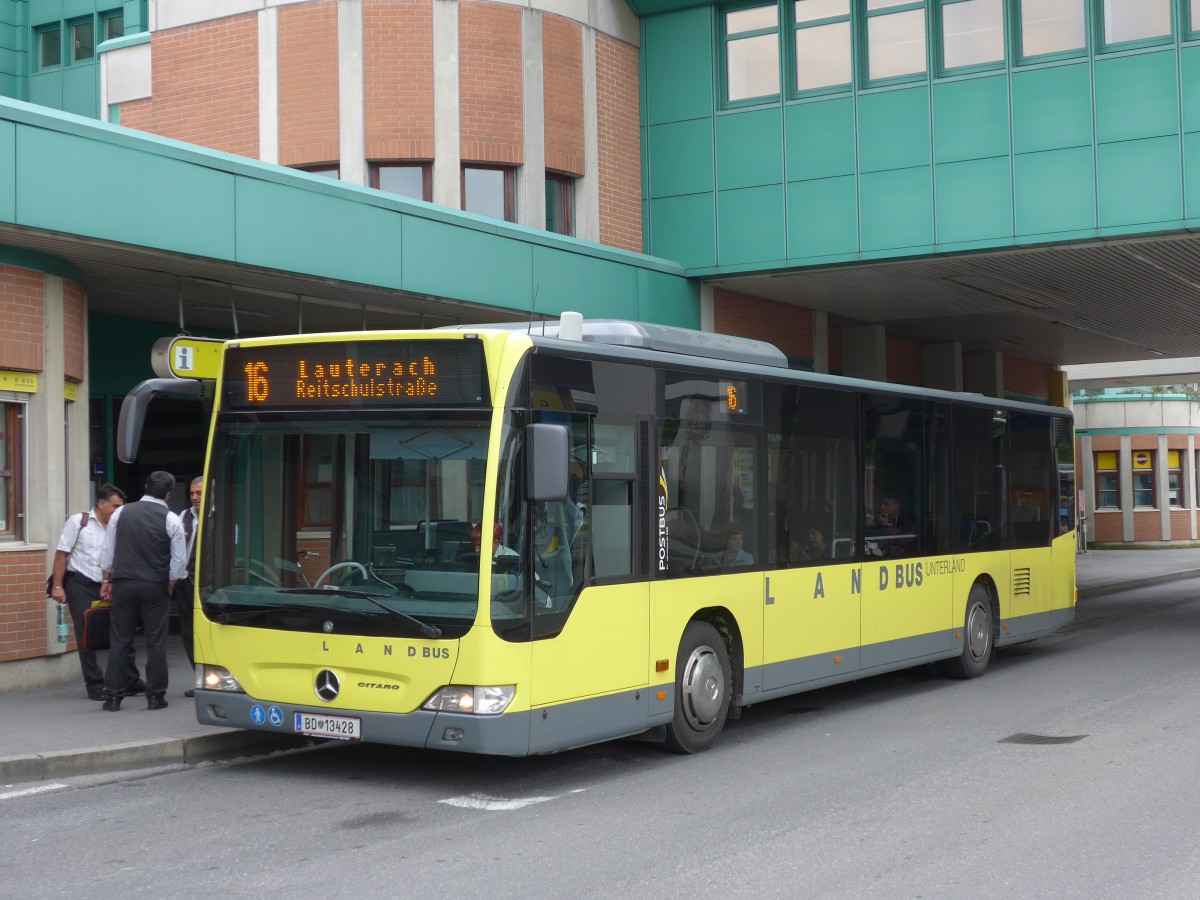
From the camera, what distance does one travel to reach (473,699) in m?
7.70

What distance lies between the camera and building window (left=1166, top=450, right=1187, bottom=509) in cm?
4700

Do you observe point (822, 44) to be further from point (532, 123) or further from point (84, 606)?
point (84, 606)

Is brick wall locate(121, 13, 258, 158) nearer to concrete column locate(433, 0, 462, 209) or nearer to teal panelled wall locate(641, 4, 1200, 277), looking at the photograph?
concrete column locate(433, 0, 462, 209)

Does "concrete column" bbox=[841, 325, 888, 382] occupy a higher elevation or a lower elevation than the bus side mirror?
higher

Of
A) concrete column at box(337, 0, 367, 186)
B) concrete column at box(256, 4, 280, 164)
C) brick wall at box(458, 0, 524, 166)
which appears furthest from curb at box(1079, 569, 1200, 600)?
concrete column at box(256, 4, 280, 164)

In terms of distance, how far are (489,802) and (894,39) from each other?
13984 mm

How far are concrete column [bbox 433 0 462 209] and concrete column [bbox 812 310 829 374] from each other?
25.5 feet

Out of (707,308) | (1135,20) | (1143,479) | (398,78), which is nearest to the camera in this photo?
(1135,20)

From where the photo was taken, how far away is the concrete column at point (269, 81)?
59.8 ft

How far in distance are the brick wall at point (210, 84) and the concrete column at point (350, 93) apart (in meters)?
1.29

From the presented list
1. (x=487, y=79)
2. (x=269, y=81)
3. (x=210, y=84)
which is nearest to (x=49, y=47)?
(x=210, y=84)

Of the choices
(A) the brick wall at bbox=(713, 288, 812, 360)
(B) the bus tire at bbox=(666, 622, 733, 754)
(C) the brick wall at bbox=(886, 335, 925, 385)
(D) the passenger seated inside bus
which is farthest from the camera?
(C) the brick wall at bbox=(886, 335, 925, 385)

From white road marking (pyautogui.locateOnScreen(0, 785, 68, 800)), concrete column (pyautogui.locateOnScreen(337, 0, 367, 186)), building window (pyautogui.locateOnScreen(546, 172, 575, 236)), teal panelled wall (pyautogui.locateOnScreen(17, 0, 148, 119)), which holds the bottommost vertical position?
white road marking (pyautogui.locateOnScreen(0, 785, 68, 800))

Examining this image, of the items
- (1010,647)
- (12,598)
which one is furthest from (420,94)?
(1010,647)
